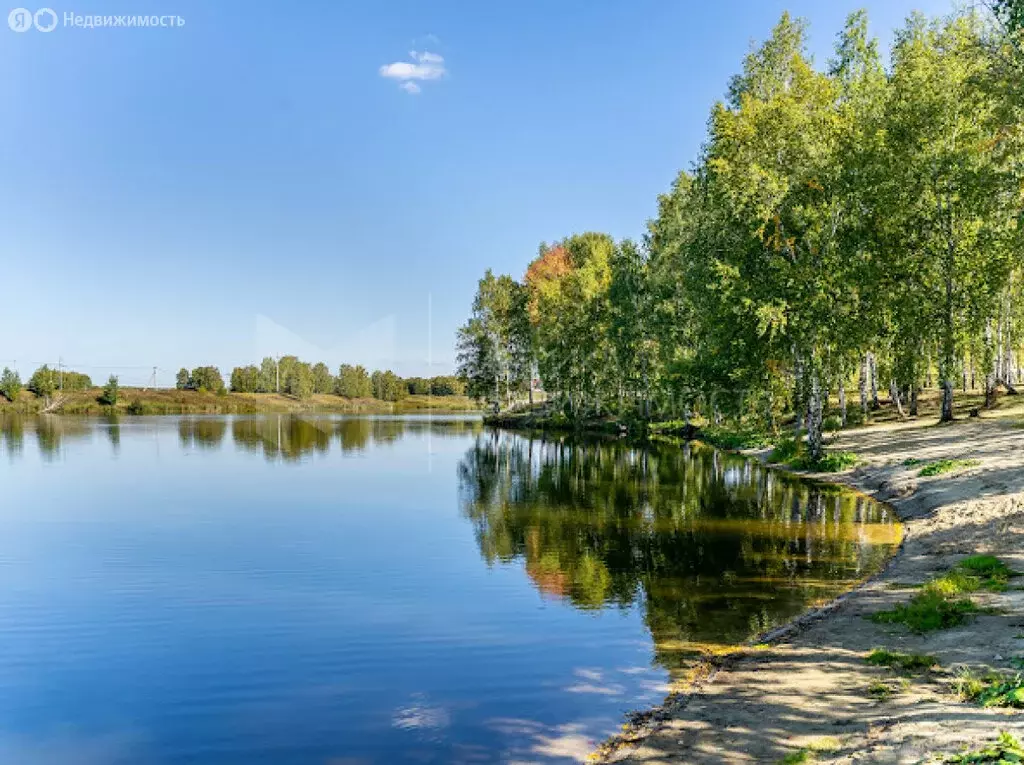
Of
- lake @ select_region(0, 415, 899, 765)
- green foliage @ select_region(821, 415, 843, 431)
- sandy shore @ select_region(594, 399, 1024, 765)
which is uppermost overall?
green foliage @ select_region(821, 415, 843, 431)

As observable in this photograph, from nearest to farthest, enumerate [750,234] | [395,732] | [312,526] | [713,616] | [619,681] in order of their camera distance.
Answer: [395,732], [619,681], [713,616], [312,526], [750,234]

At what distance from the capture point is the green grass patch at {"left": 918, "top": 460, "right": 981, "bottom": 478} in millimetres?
30256

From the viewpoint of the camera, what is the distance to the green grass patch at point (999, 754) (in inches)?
286

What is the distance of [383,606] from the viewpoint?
19188mm

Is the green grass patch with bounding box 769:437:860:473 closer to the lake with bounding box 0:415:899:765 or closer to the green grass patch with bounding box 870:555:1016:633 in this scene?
the lake with bounding box 0:415:899:765

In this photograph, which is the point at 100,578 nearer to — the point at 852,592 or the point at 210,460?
the point at 852,592

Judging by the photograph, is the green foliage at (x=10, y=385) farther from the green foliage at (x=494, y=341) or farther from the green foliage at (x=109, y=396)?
the green foliage at (x=494, y=341)

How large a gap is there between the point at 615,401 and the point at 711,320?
5352 cm

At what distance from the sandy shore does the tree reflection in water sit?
1479 millimetres

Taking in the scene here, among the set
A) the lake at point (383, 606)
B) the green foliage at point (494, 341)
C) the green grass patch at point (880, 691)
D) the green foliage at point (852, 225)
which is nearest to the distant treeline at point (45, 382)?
the green foliage at point (494, 341)

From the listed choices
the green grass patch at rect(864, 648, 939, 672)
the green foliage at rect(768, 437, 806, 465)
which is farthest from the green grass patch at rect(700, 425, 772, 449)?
the green grass patch at rect(864, 648, 939, 672)

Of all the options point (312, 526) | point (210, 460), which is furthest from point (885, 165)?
point (210, 460)

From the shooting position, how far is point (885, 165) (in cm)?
3919

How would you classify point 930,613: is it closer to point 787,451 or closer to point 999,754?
point 999,754
